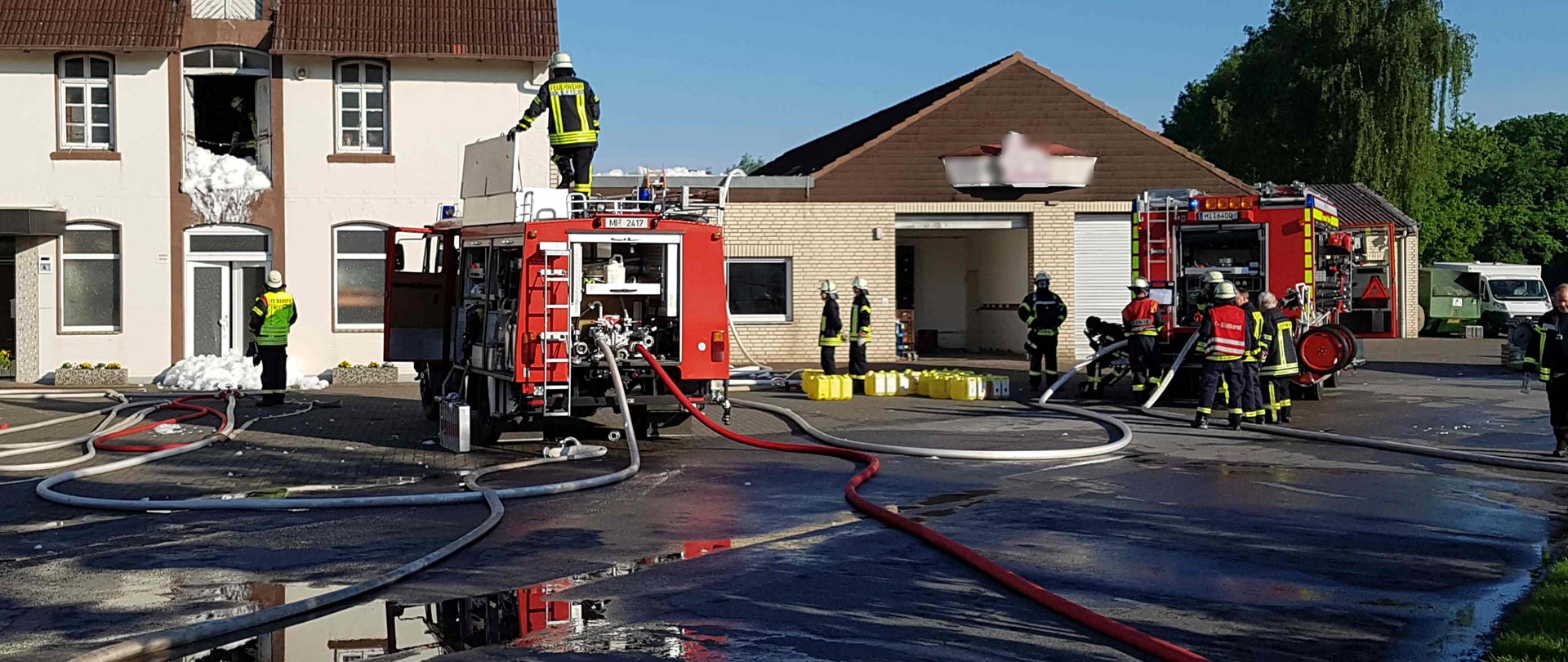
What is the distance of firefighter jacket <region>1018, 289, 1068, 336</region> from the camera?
62.7 ft

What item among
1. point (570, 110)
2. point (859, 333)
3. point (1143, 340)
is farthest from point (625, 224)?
point (1143, 340)

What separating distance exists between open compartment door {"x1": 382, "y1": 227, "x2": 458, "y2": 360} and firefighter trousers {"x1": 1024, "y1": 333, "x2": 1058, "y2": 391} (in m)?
7.94

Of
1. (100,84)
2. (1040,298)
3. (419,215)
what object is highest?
(100,84)

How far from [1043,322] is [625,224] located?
782 cm

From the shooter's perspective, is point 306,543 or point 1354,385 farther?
point 1354,385

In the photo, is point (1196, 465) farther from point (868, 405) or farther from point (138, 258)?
point (138, 258)

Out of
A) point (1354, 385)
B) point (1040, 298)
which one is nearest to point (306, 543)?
point (1040, 298)

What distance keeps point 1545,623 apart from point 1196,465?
5.80 meters

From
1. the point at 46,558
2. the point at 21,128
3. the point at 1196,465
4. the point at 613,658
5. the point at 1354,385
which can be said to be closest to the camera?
the point at 613,658

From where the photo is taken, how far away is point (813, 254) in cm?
2559

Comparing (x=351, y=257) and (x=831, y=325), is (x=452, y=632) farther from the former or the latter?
(x=351, y=257)

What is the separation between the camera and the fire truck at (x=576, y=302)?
1263cm

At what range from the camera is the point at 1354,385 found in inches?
809

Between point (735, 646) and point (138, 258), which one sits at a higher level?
point (138, 258)
